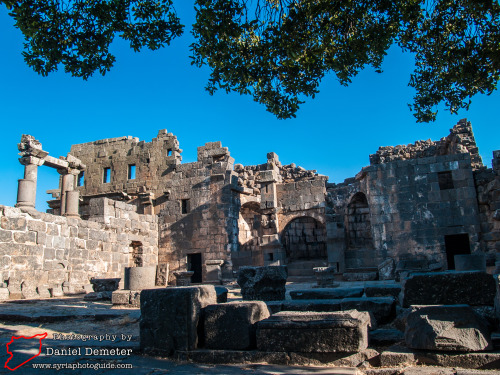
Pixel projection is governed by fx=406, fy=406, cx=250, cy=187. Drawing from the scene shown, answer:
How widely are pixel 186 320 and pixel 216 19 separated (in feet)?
13.6

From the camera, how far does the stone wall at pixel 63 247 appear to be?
37.8 feet

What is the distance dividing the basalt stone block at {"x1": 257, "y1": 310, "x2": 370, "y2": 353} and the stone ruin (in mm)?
13

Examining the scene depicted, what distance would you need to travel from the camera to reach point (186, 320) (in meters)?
4.66

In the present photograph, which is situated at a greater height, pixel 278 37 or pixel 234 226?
pixel 278 37

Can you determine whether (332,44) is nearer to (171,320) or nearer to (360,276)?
(171,320)

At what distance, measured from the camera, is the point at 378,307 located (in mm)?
5562

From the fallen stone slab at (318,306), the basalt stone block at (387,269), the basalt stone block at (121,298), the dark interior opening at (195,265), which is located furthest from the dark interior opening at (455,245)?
the basalt stone block at (121,298)

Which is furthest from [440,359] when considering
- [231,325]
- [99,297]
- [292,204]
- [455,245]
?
[292,204]

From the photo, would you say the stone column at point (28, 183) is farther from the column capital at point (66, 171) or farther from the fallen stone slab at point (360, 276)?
the fallen stone slab at point (360, 276)

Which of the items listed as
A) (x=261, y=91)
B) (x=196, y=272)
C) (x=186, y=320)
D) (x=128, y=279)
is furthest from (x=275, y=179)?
(x=186, y=320)

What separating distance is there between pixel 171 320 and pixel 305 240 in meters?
18.1

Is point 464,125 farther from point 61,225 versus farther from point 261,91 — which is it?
point 61,225

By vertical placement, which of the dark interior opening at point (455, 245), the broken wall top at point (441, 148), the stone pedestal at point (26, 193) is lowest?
the dark interior opening at point (455, 245)

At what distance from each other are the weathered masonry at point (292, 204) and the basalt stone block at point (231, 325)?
360 inches
